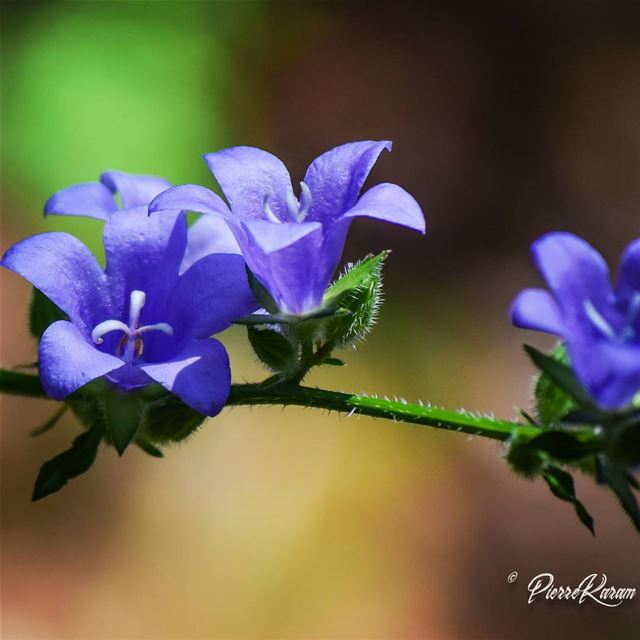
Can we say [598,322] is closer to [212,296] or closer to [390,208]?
[390,208]

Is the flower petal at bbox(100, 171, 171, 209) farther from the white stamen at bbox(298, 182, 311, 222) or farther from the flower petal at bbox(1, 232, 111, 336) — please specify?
the white stamen at bbox(298, 182, 311, 222)

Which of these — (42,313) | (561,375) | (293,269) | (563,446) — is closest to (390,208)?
(293,269)

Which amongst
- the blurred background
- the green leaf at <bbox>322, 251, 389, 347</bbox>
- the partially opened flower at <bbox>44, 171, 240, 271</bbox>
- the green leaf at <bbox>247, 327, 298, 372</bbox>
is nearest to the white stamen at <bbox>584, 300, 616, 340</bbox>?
the green leaf at <bbox>322, 251, 389, 347</bbox>

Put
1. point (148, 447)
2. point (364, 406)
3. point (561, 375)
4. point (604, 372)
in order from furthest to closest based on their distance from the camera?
point (148, 447) → point (364, 406) → point (561, 375) → point (604, 372)

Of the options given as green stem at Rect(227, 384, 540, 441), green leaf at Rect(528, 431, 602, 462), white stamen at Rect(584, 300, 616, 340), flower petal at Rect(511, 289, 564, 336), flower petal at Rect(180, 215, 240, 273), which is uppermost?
flower petal at Rect(511, 289, 564, 336)

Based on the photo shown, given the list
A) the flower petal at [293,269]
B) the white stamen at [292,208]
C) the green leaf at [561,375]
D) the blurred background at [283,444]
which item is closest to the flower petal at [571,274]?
the green leaf at [561,375]
